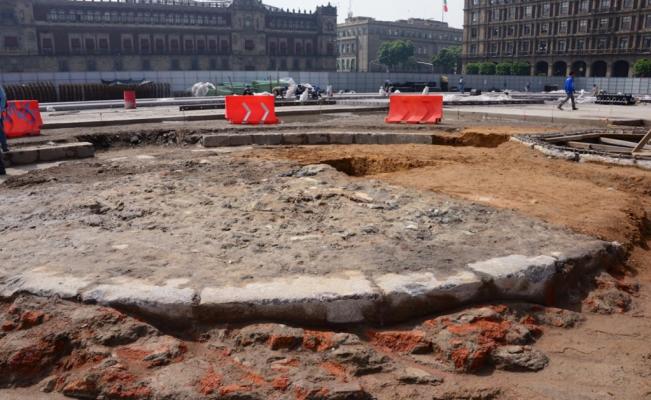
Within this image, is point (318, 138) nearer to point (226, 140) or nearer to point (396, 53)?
point (226, 140)

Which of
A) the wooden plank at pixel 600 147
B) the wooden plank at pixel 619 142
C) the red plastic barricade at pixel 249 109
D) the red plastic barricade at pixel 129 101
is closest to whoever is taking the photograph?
the wooden plank at pixel 600 147

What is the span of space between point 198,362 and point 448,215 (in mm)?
3026

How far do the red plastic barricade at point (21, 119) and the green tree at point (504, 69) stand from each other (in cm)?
7356

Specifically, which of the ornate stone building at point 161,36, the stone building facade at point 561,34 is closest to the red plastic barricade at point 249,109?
the ornate stone building at point 161,36

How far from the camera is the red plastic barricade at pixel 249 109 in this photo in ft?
48.7

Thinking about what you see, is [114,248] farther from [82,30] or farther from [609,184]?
[82,30]

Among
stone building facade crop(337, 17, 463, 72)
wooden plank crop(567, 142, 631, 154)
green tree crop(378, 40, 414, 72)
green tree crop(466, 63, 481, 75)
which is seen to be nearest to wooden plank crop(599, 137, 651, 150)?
wooden plank crop(567, 142, 631, 154)

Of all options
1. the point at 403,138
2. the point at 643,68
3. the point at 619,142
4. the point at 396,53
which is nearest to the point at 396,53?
the point at 396,53

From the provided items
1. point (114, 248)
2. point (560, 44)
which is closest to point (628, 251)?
point (114, 248)

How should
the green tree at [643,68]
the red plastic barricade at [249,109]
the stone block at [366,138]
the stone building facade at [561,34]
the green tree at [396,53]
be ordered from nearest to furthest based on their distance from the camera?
1. the stone block at [366,138]
2. the red plastic barricade at [249,109]
3. the green tree at [643,68]
4. the stone building facade at [561,34]
5. the green tree at [396,53]

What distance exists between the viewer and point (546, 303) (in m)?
3.80

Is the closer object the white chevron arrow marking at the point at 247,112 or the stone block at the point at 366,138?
the stone block at the point at 366,138

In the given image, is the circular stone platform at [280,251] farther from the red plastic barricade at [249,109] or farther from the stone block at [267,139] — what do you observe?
the red plastic barricade at [249,109]

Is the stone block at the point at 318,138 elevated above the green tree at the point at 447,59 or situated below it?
below
